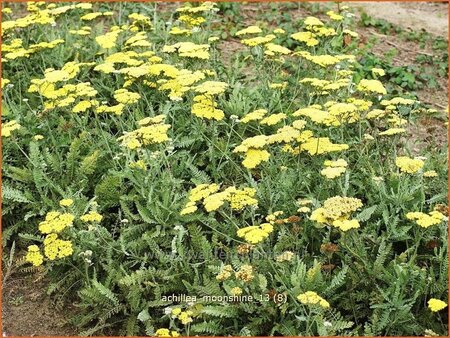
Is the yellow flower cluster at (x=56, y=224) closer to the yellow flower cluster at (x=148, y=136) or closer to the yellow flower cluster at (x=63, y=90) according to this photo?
the yellow flower cluster at (x=148, y=136)

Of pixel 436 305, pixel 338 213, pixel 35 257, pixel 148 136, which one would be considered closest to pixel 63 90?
pixel 148 136

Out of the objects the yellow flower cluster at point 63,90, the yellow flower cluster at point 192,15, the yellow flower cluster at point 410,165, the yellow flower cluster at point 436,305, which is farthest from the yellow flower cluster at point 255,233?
the yellow flower cluster at point 192,15

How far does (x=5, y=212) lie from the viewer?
5965 mm

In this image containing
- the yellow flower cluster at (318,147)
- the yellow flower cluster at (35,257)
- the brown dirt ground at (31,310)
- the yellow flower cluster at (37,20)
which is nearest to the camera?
the yellow flower cluster at (35,257)

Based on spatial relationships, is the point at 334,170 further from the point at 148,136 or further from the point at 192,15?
the point at 192,15

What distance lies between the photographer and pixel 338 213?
4.39 meters

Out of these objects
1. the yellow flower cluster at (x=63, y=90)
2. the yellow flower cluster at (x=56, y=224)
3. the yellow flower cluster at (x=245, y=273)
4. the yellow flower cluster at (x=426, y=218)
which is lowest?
the yellow flower cluster at (x=245, y=273)

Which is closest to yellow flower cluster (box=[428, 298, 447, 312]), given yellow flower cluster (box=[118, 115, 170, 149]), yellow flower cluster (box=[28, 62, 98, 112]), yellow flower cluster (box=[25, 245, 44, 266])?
yellow flower cluster (box=[118, 115, 170, 149])

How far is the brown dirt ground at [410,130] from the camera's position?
5.20 meters

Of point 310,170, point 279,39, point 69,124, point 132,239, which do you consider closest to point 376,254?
point 310,170

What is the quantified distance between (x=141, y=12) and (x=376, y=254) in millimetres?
5839

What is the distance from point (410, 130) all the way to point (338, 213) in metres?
3.64

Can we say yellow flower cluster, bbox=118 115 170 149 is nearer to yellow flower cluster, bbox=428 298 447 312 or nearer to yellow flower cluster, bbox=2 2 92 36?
yellow flower cluster, bbox=428 298 447 312

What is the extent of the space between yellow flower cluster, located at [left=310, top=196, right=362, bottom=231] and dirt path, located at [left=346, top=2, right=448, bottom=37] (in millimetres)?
6784
